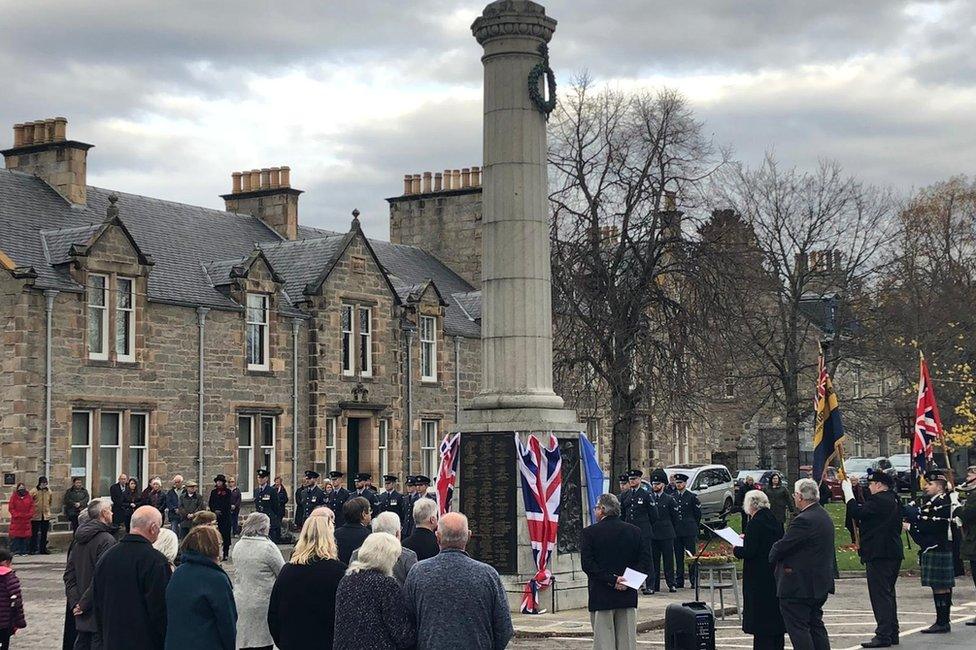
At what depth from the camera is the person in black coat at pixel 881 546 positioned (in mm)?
16016

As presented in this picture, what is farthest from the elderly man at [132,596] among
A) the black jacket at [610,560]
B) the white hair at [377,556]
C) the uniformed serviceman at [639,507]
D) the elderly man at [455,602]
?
the uniformed serviceman at [639,507]

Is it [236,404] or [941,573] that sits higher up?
[236,404]

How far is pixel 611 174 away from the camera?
36062mm

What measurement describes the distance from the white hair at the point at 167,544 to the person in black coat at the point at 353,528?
1.61 m

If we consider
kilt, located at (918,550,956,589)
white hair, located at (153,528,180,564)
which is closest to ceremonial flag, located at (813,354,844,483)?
kilt, located at (918,550,956,589)

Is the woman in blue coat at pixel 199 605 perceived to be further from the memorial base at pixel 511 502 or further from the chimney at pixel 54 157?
the chimney at pixel 54 157

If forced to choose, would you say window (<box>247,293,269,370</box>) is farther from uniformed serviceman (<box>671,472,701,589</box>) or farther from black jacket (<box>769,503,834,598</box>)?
black jacket (<box>769,503,834,598</box>)

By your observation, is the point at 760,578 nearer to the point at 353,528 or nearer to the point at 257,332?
the point at 353,528

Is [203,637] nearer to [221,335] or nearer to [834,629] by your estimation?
[834,629]

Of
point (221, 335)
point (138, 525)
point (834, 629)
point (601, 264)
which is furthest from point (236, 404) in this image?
point (138, 525)

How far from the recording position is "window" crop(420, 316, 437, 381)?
146ft

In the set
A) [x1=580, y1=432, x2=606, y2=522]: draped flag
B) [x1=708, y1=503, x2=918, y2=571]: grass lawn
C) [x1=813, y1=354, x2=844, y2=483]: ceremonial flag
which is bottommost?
[x1=708, y1=503, x2=918, y2=571]: grass lawn

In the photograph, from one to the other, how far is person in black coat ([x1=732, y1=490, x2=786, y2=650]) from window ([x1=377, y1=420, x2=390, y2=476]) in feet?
95.4

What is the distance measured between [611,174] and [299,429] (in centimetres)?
1164
